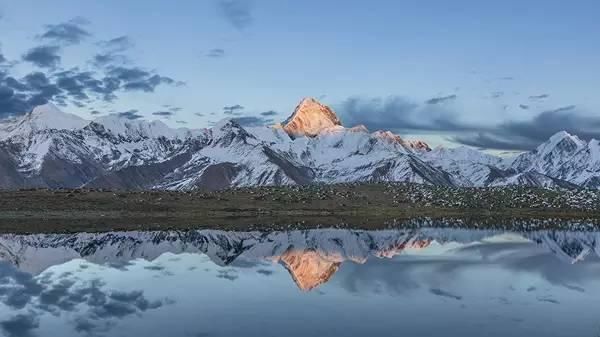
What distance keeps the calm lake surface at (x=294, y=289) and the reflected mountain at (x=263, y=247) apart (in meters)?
0.35

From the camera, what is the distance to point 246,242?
12594 centimetres

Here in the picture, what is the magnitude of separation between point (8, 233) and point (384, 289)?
10320 cm

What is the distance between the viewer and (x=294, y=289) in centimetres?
6462

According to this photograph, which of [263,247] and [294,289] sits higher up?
[294,289]

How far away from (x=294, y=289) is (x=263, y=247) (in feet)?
166

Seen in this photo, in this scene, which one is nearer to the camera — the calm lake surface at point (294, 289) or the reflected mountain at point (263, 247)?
the calm lake surface at point (294, 289)

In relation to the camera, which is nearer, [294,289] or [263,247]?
[294,289]

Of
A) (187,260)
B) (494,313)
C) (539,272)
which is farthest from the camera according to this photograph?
(187,260)

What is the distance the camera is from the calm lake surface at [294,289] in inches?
1847

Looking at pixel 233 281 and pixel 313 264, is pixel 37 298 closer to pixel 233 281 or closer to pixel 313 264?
pixel 233 281

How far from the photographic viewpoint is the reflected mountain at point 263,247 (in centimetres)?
8994

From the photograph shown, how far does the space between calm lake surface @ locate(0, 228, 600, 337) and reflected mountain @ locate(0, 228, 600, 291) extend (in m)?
0.35

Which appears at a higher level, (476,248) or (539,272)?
(539,272)

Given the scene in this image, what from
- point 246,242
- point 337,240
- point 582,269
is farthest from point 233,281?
point 337,240
